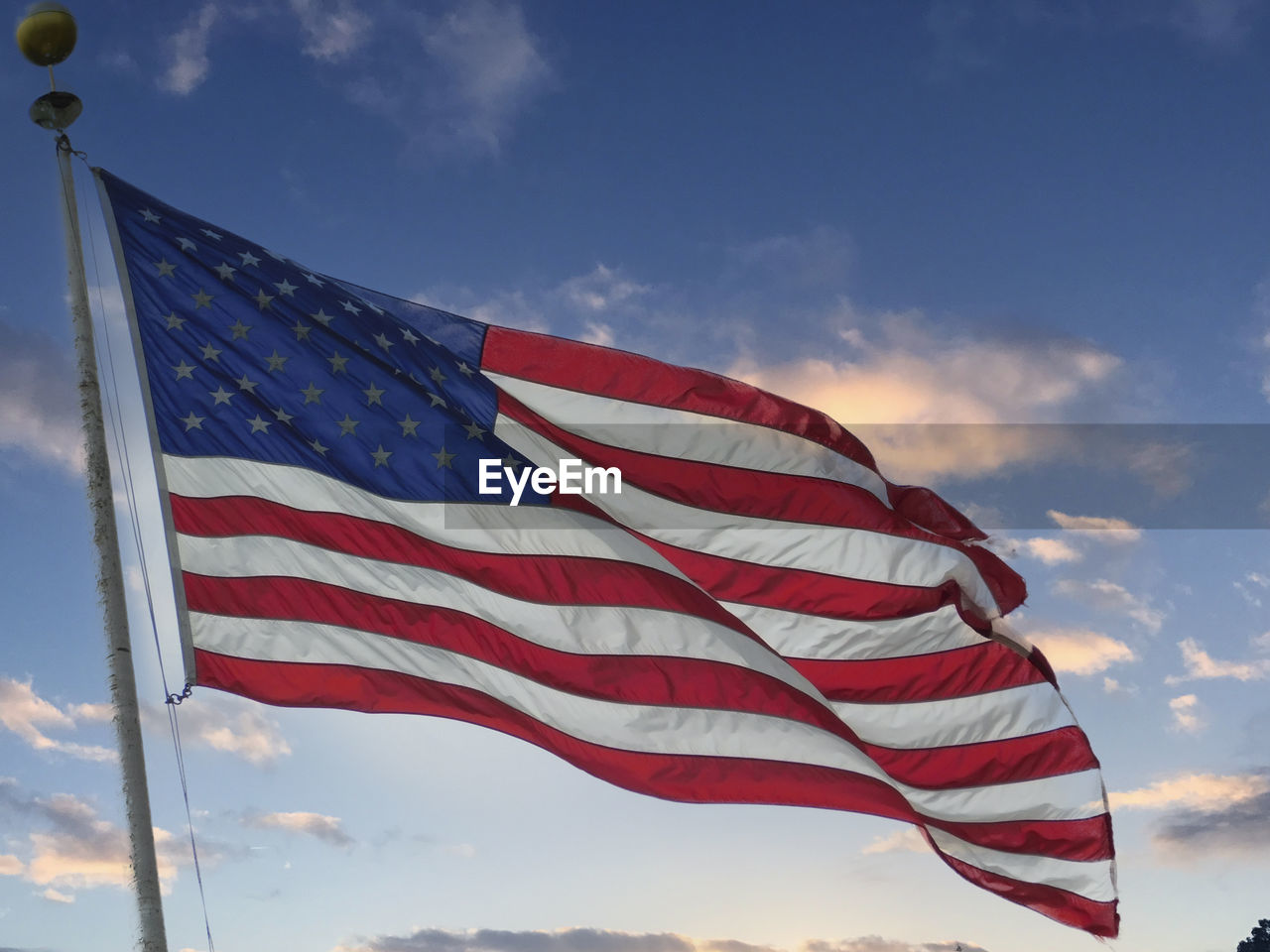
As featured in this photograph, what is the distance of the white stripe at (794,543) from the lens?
12922 mm

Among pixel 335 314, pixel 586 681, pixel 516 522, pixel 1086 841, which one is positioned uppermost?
pixel 335 314

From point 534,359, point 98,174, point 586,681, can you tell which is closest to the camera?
point 98,174

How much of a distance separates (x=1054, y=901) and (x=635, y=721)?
4.55 meters

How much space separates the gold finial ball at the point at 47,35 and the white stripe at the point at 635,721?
489 centimetres

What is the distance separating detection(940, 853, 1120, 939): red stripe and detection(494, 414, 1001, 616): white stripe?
259cm

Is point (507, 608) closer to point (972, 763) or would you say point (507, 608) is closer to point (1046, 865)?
point (972, 763)

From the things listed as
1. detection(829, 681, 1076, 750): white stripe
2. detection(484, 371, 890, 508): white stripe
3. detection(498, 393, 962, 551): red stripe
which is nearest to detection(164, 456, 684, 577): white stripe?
detection(498, 393, 962, 551): red stripe

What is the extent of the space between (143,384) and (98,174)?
1877 mm

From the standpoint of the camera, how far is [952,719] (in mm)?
12875

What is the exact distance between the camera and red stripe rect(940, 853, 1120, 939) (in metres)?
12.7

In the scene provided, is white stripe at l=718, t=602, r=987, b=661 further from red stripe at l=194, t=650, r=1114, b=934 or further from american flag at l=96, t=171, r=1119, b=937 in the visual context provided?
red stripe at l=194, t=650, r=1114, b=934

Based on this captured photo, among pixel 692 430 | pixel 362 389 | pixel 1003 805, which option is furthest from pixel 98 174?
pixel 1003 805

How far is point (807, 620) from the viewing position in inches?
509

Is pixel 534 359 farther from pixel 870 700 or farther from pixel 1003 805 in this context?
pixel 1003 805
